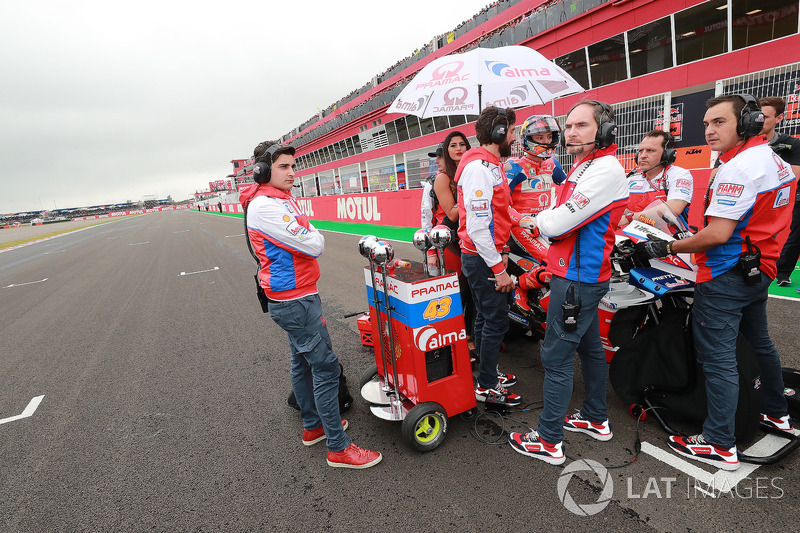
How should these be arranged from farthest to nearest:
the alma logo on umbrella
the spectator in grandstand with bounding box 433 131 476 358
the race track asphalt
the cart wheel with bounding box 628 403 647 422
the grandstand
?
the grandstand
the alma logo on umbrella
the spectator in grandstand with bounding box 433 131 476 358
the cart wheel with bounding box 628 403 647 422
the race track asphalt

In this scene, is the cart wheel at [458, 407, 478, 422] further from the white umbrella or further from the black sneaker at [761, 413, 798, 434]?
Result: the white umbrella

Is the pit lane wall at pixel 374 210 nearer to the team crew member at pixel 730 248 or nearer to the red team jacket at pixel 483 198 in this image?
the team crew member at pixel 730 248

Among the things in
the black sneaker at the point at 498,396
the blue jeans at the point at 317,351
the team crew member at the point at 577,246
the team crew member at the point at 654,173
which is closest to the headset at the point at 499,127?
the team crew member at the point at 577,246

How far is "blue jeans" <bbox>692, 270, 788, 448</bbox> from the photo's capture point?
2.14 meters

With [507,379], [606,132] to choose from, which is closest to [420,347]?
[507,379]

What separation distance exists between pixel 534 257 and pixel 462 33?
27.5 meters

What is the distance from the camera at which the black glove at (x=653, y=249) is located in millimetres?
2318

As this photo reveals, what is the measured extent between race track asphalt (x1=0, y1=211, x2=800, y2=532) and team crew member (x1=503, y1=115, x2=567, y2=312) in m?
1.04

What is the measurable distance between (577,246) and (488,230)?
646 mm

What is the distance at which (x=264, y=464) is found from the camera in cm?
265

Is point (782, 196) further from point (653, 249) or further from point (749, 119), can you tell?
point (653, 249)

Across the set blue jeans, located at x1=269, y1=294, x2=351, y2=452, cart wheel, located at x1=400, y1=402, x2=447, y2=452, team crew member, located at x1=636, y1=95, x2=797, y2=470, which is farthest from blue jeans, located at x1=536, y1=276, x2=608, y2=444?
blue jeans, located at x1=269, y1=294, x2=351, y2=452

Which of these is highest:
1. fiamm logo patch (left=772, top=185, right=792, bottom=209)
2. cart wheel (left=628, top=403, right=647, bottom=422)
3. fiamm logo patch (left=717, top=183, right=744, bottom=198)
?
fiamm logo patch (left=717, top=183, right=744, bottom=198)

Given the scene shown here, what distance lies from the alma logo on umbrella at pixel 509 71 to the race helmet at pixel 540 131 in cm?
148
